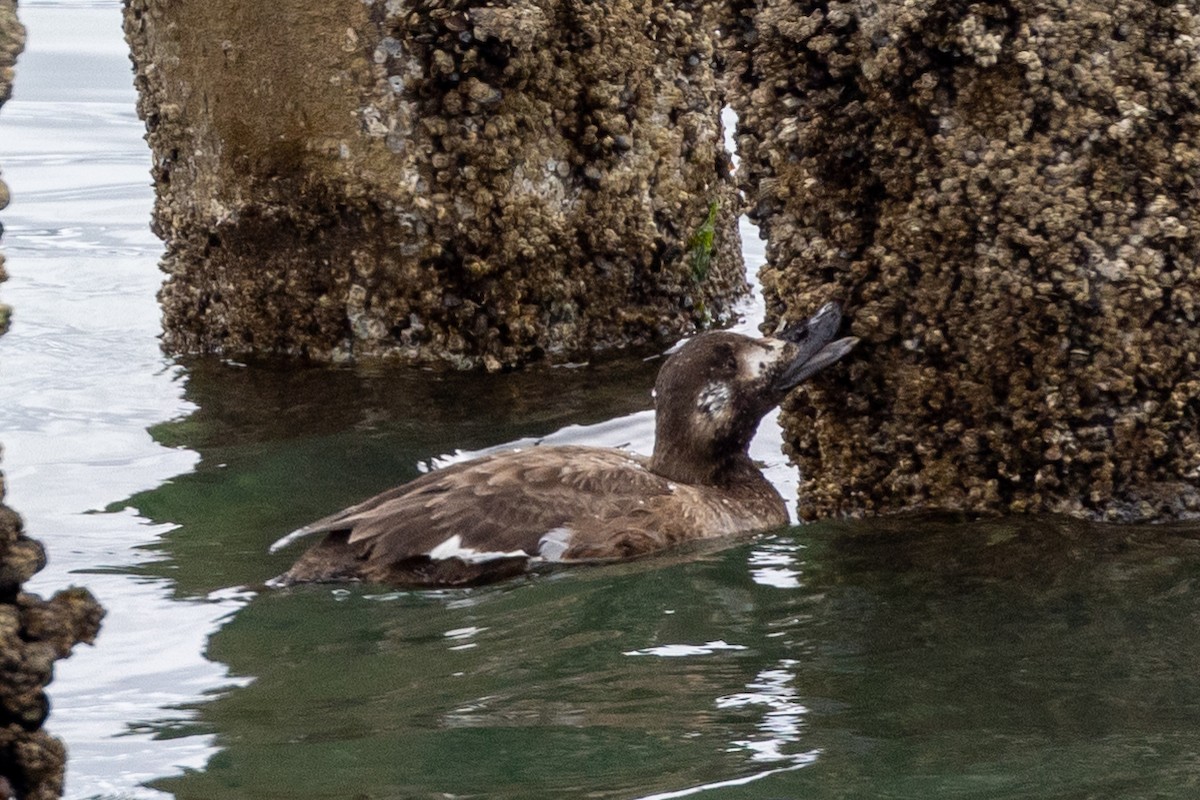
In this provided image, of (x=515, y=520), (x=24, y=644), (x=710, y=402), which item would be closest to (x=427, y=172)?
(x=710, y=402)

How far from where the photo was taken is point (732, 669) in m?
5.07

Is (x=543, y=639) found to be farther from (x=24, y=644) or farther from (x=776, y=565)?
(x=24, y=644)

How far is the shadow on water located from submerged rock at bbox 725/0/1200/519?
0.24 meters

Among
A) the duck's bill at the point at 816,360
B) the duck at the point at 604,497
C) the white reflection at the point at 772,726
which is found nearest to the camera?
the white reflection at the point at 772,726

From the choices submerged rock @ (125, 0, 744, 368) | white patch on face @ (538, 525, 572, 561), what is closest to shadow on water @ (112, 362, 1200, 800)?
white patch on face @ (538, 525, 572, 561)

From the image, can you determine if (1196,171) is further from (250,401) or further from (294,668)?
(250,401)

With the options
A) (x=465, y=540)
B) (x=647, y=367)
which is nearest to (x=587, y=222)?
(x=647, y=367)

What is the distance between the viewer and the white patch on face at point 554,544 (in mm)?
6473

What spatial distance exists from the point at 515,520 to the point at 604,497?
39 cm

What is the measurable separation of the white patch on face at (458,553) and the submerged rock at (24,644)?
2.48m

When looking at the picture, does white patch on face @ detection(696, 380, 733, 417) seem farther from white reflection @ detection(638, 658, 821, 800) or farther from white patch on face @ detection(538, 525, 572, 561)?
white reflection @ detection(638, 658, 821, 800)

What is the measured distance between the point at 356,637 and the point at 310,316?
3577 mm

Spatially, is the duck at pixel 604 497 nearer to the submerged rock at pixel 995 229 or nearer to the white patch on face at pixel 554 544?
the white patch on face at pixel 554 544

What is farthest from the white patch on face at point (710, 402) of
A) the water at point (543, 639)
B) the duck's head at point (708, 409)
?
the water at point (543, 639)
